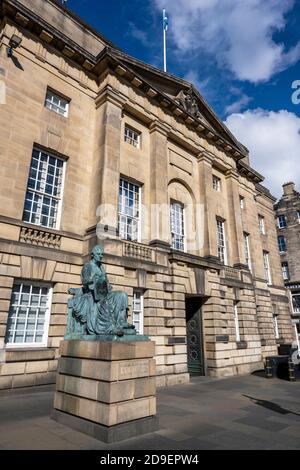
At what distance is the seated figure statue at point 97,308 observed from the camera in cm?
617

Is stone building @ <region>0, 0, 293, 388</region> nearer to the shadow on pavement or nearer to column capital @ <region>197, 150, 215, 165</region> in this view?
column capital @ <region>197, 150, 215, 165</region>

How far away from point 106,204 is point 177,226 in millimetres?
5555

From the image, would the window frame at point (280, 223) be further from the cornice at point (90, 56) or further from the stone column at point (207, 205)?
the cornice at point (90, 56)

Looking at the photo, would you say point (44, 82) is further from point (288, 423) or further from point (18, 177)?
point (288, 423)

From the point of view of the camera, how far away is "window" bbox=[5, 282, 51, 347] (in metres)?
10.1

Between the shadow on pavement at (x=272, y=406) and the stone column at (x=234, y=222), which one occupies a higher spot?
the stone column at (x=234, y=222)

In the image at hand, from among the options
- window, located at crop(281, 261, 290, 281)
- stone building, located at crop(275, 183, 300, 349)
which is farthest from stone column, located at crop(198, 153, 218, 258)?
window, located at crop(281, 261, 290, 281)

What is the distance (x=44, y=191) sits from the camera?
12.1 metres

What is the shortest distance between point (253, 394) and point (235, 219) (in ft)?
40.5

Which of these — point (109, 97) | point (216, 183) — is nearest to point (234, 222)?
point (216, 183)

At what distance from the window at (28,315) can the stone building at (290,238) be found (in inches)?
Result: 1156

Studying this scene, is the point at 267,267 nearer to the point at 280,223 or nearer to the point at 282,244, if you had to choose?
the point at 282,244

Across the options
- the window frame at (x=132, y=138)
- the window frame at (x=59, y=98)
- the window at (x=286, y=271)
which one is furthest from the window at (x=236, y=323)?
the window at (x=286, y=271)

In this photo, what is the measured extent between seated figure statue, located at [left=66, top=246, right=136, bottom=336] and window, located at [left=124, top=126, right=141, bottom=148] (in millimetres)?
10078
